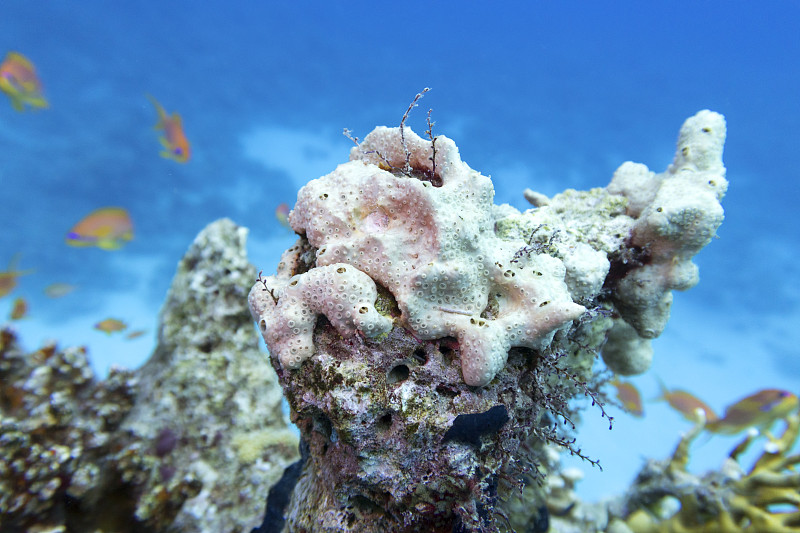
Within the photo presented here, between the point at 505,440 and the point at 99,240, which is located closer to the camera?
the point at 505,440

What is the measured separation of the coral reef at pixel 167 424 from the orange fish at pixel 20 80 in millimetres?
3270

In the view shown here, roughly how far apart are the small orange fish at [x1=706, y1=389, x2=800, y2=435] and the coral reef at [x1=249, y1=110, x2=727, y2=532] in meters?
4.59

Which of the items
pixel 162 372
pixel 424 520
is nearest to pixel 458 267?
pixel 424 520

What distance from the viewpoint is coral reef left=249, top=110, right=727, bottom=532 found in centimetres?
195

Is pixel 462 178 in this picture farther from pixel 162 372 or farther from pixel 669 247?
pixel 162 372

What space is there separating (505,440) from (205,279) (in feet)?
12.6

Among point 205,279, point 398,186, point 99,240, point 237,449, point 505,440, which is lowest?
point 505,440

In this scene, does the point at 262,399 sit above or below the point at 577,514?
above

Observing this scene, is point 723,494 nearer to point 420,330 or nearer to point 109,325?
point 420,330

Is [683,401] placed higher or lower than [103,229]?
lower

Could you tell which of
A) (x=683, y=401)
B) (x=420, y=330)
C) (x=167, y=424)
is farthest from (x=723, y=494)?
(x=167, y=424)

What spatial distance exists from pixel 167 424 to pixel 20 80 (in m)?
4.95

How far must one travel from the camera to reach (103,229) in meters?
5.58

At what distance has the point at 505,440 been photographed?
207cm
